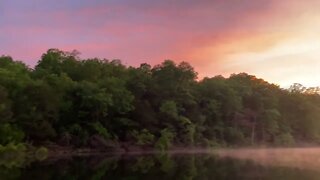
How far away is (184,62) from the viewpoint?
233ft

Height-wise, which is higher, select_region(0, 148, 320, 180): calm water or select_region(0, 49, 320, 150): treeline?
select_region(0, 49, 320, 150): treeline

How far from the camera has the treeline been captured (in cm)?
5156

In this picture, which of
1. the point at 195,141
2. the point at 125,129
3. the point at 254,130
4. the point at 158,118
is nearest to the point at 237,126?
the point at 254,130

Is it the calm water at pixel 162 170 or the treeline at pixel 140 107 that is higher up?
the treeline at pixel 140 107

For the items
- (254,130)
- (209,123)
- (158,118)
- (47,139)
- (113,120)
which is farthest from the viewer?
(254,130)

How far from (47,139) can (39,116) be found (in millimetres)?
3781

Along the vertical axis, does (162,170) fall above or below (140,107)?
below

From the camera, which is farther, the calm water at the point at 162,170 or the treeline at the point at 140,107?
the treeline at the point at 140,107

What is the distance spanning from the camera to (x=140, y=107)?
65500mm

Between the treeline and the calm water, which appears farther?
the treeline

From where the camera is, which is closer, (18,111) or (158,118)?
(18,111)

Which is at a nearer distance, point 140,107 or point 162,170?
point 162,170

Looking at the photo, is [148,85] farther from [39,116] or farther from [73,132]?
[39,116]

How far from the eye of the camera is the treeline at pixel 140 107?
51562 mm
